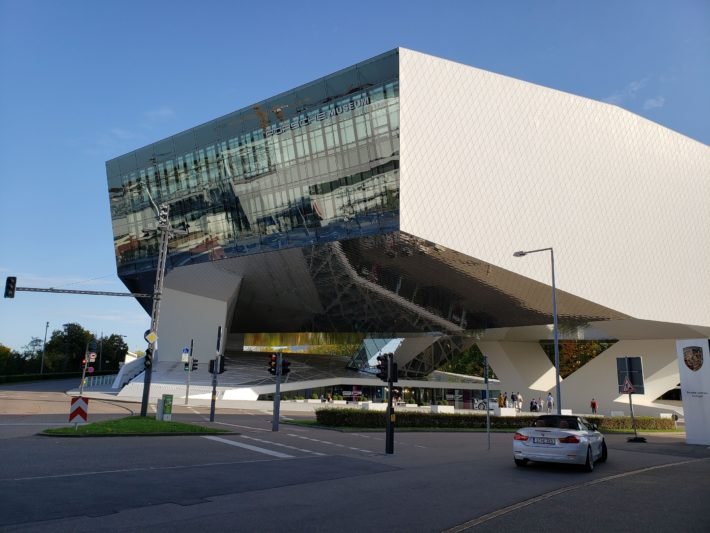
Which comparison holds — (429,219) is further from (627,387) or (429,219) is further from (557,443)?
(557,443)

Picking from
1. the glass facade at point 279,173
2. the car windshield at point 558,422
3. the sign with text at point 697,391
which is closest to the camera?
the car windshield at point 558,422

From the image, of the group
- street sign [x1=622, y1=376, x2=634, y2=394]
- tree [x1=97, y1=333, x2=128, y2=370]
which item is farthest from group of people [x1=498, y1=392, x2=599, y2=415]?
tree [x1=97, y1=333, x2=128, y2=370]

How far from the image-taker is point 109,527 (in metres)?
6.24

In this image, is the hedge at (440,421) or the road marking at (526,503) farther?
the hedge at (440,421)

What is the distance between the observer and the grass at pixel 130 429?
1546 centimetres

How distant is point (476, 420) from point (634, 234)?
19.8 meters

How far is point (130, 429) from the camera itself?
16.9 meters

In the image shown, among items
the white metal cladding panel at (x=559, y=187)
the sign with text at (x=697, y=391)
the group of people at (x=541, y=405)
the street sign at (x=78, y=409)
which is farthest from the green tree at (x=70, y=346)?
the sign with text at (x=697, y=391)

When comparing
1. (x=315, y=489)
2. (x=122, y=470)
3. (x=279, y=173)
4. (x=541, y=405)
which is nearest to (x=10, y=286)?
(x=122, y=470)

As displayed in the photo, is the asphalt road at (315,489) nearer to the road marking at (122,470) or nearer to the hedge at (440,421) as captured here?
the road marking at (122,470)

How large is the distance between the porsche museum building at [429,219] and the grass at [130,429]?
16.6 m

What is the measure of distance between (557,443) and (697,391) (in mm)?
15310

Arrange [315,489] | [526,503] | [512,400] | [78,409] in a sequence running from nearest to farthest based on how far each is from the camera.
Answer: [526,503], [315,489], [78,409], [512,400]

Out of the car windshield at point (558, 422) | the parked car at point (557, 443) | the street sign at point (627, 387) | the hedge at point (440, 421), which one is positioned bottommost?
the hedge at point (440, 421)
